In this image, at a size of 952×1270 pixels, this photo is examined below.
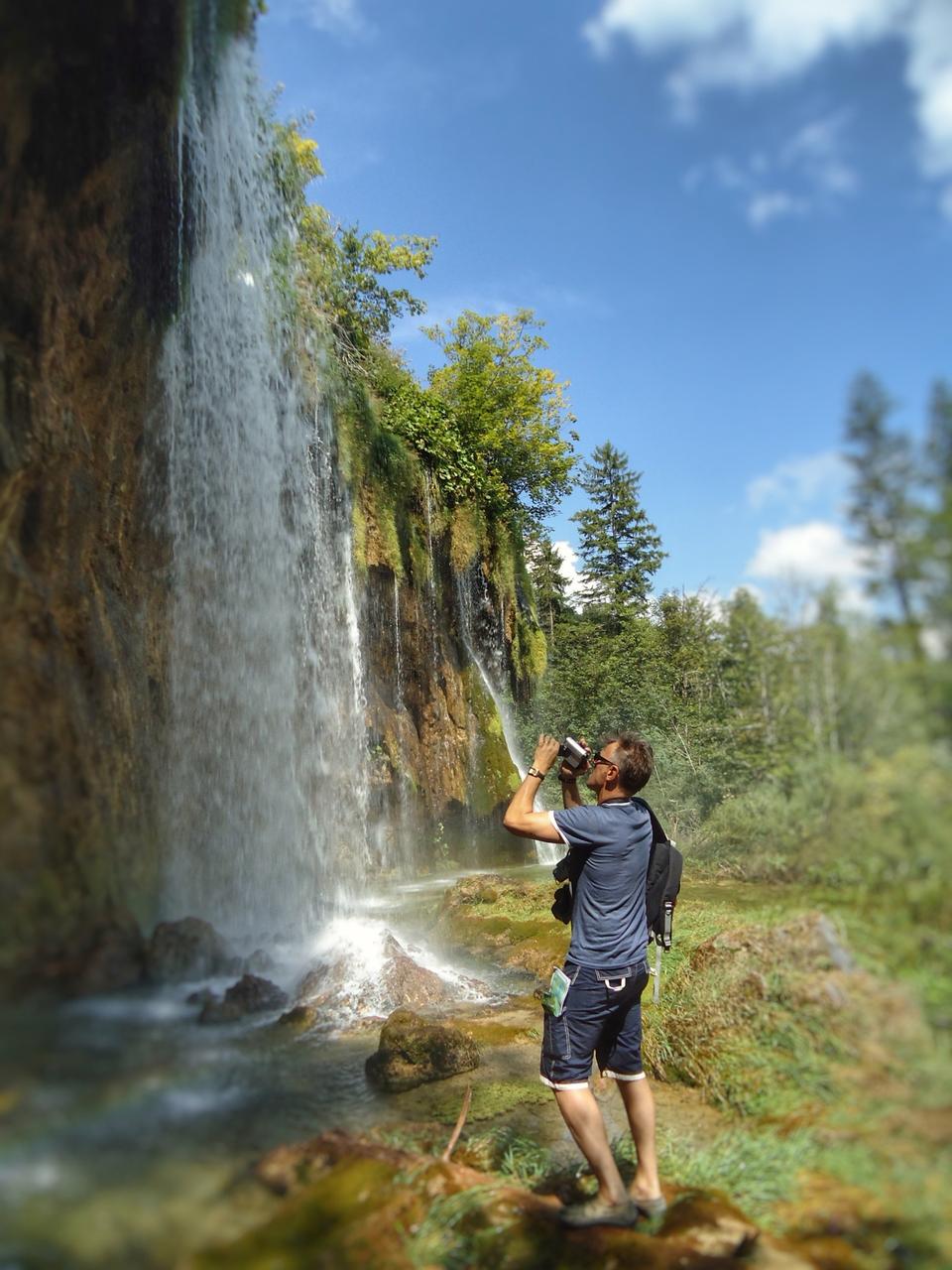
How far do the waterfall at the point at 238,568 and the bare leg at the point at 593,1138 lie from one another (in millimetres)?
2429

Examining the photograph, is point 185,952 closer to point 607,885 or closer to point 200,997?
point 200,997

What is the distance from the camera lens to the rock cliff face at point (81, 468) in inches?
102

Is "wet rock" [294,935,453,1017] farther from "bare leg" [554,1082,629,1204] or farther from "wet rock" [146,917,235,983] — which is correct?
"bare leg" [554,1082,629,1204]

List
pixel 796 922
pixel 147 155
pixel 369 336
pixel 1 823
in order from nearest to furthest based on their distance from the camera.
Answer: pixel 1 823 < pixel 796 922 < pixel 147 155 < pixel 369 336

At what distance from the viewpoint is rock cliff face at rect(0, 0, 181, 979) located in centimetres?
258

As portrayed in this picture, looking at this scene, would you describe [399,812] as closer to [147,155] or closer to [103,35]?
[147,155]

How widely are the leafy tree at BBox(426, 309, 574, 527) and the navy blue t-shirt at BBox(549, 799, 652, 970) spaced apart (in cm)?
1610

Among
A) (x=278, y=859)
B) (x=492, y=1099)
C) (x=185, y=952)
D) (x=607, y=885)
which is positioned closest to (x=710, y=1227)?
(x=607, y=885)

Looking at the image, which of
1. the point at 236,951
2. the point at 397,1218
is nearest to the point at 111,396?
the point at 236,951

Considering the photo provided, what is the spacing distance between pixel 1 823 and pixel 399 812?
1253 cm

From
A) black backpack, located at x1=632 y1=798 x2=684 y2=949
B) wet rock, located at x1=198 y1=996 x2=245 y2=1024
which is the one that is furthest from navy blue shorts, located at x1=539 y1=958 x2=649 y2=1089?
wet rock, located at x1=198 y1=996 x2=245 y2=1024

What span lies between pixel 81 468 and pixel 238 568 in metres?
3.82

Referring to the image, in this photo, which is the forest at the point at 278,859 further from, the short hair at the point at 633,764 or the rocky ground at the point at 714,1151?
the short hair at the point at 633,764

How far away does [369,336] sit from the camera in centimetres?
1706
